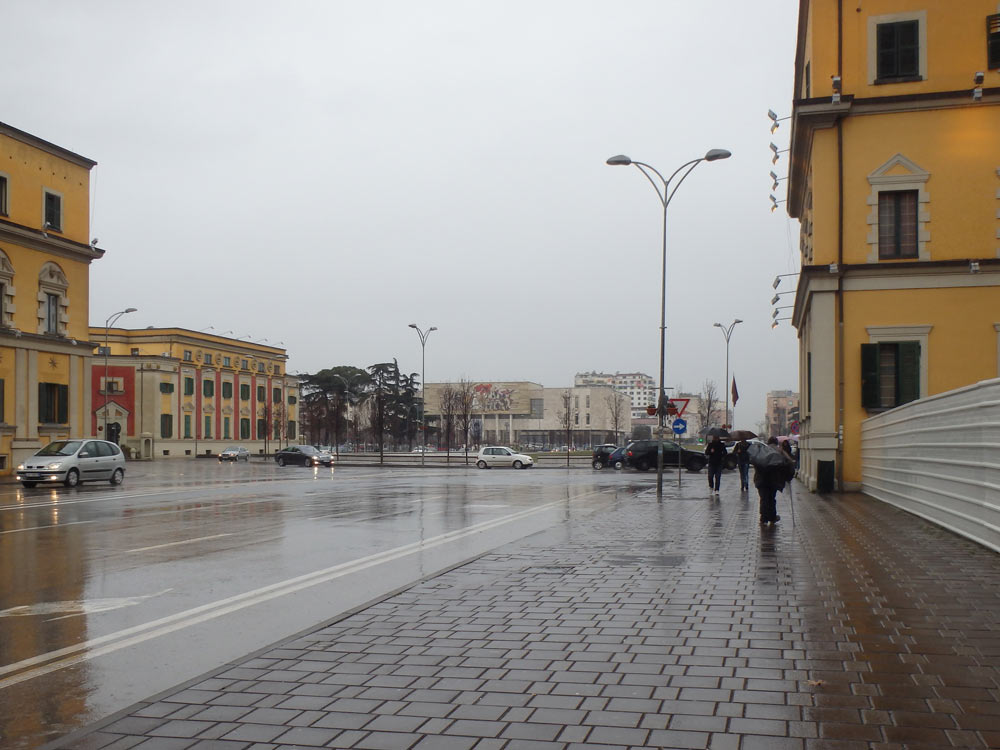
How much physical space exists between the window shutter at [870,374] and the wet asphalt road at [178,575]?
762 centimetres

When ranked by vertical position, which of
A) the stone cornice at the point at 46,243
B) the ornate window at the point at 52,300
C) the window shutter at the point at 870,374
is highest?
the stone cornice at the point at 46,243

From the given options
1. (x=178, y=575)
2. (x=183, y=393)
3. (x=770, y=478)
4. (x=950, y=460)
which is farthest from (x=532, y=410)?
(x=178, y=575)

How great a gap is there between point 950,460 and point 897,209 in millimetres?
13234

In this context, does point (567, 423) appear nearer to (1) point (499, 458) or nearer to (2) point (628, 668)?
(1) point (499, 458)

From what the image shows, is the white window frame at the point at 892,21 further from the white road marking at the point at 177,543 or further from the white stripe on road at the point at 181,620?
the white road marking at the point at 177,543

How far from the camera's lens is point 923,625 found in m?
7.00

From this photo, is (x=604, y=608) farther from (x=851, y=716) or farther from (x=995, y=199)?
(x=995, y=199)

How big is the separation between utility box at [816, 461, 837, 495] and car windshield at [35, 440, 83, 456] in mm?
24093

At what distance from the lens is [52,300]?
4144cm

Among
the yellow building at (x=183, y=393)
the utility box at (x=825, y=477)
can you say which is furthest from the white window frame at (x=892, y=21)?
the yellow building at (x=183, y=393)

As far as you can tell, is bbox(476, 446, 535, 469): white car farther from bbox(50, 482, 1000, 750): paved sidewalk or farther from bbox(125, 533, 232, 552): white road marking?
bbox(50, 482, 1000, 750): paved sidewalk

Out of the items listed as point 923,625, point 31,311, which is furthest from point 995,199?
point 31,311

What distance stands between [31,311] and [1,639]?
37035 mm

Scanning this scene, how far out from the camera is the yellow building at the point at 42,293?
3828 centimetres
